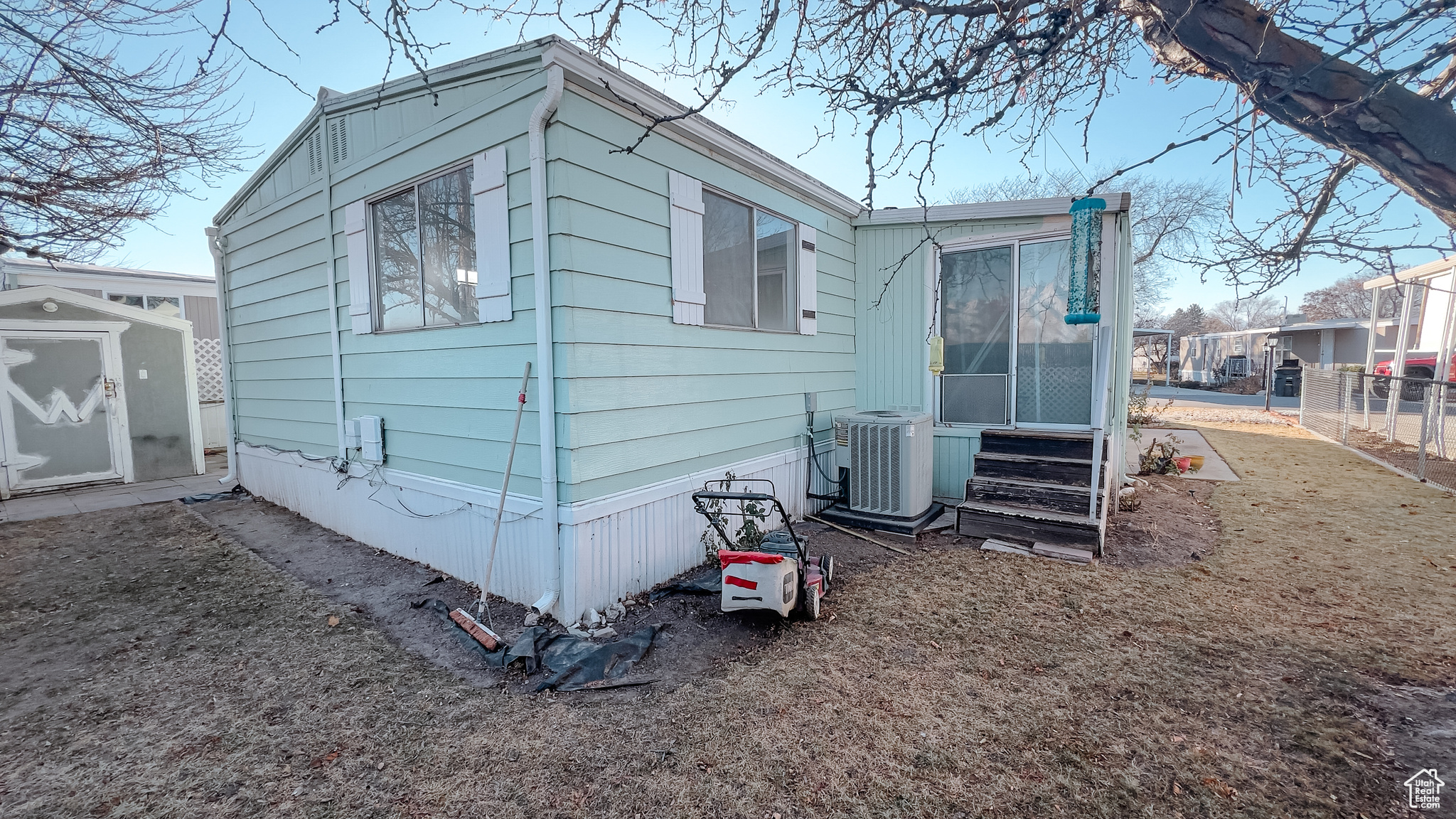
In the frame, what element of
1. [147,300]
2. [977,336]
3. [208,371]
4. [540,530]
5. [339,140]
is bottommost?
[540,530]

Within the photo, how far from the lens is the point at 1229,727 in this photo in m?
2.45

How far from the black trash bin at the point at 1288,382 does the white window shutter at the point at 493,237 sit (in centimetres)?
2744

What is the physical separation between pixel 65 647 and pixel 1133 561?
703 centimetres

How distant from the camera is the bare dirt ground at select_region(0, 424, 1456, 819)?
2129 millimetres

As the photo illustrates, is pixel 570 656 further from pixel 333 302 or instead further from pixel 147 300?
pixel 147 300

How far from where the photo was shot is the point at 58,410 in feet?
24.5

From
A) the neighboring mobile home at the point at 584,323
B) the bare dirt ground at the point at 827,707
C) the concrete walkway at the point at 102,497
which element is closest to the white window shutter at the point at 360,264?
the neighboring mobile home at the point at 584,323

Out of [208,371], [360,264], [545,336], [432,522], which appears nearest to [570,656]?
[545,336]

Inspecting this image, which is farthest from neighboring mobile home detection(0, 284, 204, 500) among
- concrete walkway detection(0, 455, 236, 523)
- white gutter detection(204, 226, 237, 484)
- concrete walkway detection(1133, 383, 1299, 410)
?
concrete walkway detection(1133, 383, 1299, 410)

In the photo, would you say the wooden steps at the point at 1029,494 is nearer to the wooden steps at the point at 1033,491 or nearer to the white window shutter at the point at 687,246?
the wooden steps at the point at 1033,491

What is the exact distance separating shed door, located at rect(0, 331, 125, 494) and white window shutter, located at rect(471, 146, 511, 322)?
771cm

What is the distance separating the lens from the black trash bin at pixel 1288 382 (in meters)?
21.1

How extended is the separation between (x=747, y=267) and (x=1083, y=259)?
2811 millimetres

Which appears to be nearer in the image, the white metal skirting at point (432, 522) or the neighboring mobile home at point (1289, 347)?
the white metal skirting at point (432, 522)
